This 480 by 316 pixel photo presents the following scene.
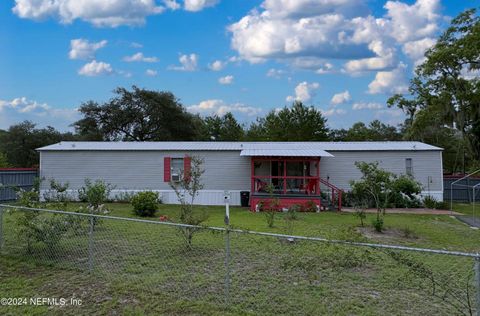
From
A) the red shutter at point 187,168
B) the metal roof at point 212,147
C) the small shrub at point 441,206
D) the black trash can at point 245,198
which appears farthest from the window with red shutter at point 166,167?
the small shrub at point 441,206

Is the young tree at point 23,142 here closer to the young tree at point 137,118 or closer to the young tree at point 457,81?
the young tree at point 137,118

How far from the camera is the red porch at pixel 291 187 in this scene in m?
16.4

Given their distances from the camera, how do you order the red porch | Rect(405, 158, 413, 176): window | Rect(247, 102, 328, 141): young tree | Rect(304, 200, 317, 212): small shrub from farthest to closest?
Rect(247, 102, 328, 141): young tree < Rect(405, 158, 413, 176): window < the red porch < Rect(304, 200, 317, 212): small shrub

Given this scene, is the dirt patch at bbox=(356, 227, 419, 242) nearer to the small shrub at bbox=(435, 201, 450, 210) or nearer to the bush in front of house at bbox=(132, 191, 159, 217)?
the bush in front of house at bbox=(132, 191, 159, 217)

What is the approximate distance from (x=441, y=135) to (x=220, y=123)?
28973mm

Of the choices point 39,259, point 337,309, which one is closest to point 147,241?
point 39,259

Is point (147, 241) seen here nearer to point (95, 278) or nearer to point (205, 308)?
point (95, 278)

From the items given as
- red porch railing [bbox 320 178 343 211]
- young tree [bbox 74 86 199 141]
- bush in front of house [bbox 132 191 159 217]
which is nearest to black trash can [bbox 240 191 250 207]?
red porch railing [bbox 320 178 343 211]

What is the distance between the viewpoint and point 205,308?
4367 millimetres

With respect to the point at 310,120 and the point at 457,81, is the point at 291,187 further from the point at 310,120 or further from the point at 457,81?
the point at 310,120

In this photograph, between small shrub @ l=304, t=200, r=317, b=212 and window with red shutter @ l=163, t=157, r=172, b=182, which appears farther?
window with red shutter @ l=163, t=157, r=172, b=182

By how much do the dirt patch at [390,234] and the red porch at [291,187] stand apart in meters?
4.15

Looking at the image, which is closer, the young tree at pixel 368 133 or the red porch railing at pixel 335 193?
the red porch railing at pixel 335 193

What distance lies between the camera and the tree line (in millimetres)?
24453
